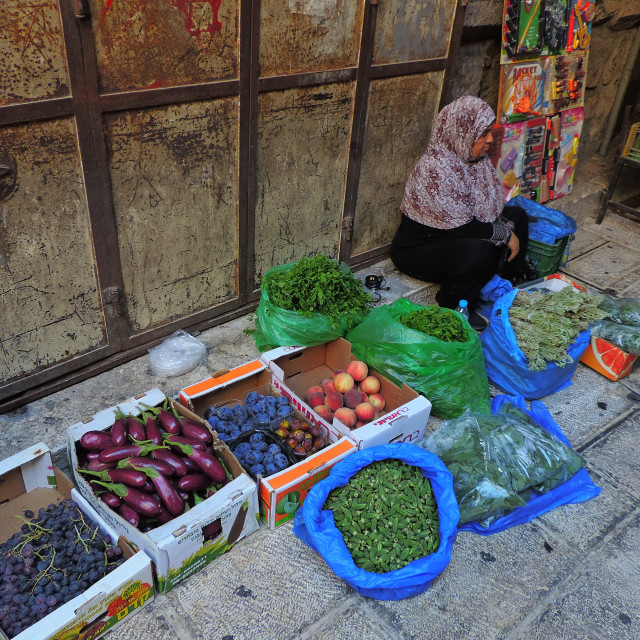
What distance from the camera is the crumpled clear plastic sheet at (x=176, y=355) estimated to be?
3457 millimetres

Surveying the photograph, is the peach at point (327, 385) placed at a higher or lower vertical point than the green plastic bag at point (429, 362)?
lower

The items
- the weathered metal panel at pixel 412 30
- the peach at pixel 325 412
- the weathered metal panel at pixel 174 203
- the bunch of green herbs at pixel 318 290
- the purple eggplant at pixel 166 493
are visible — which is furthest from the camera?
the weathered metal panel at pixel 412 30

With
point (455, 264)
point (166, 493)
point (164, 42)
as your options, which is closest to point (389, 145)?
point (455, 264)

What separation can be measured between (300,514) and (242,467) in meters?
0.41

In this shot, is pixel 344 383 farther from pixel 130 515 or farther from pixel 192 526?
pixel 130 515

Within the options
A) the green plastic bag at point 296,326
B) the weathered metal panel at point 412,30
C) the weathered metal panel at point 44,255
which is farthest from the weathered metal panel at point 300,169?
the weathered metal panel at point 44,255

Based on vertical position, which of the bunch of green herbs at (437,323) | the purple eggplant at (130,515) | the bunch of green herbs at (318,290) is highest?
the bunch of green herbs at (318,290)

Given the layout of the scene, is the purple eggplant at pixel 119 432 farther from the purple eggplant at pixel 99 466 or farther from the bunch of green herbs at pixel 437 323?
the bunch of green herbs at pixel 437 323

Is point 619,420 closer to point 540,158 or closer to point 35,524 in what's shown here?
point 540,158

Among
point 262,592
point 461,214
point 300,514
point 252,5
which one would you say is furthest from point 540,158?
point 262,592

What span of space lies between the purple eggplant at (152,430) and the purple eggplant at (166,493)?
0.74 ft

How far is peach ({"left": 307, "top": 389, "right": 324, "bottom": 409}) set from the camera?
3.24 meters

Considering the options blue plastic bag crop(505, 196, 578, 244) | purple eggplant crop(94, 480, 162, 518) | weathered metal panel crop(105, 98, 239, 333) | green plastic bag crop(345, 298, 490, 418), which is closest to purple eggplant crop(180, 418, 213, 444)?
purple eggplant crop(94, 480, 162, 518)

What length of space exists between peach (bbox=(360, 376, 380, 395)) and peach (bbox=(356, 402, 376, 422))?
186 mm
